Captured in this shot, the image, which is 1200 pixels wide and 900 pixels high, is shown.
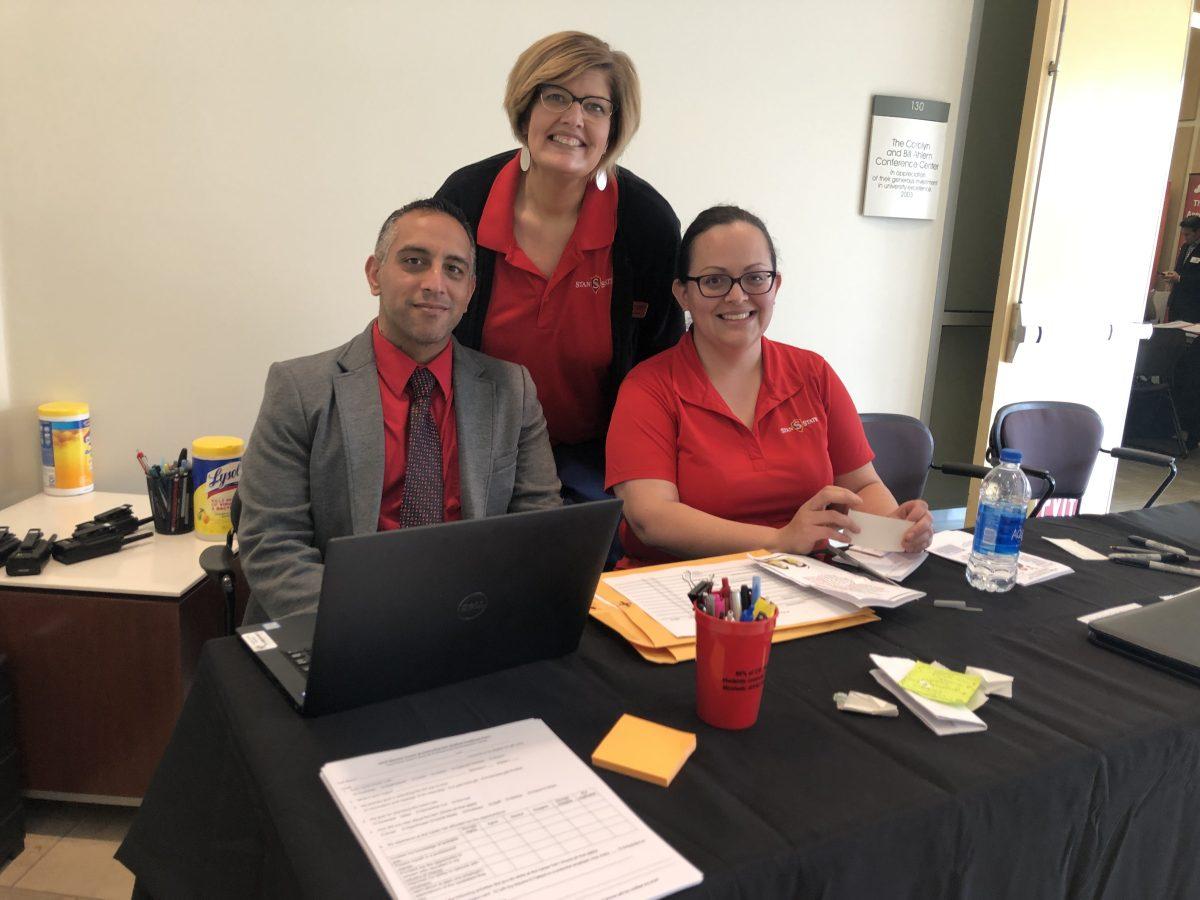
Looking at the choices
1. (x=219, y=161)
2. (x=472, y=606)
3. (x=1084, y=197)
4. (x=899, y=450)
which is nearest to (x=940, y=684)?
(x=472, y=606)

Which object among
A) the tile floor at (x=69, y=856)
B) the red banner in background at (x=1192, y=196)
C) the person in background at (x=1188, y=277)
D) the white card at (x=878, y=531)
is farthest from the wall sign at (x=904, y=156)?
the red banner in background at (x=1192, y=196)

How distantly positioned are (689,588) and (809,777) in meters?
0.47

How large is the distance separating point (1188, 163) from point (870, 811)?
27.8 feet

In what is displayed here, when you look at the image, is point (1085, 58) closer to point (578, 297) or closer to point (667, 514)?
point (578, 297)

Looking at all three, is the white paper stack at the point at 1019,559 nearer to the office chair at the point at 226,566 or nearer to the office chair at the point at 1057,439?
the office chair at the point at 1057,439

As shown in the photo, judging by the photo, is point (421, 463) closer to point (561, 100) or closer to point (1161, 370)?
point (561, 100)

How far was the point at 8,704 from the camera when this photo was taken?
6.14 ft

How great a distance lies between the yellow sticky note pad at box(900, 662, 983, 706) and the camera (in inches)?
41.5

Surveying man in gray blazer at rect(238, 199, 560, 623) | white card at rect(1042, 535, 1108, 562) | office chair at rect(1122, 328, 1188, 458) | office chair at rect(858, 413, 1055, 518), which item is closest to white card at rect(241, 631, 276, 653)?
man in gray blazer at rect(238, 199, 560, 623)

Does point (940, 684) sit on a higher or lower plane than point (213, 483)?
higher

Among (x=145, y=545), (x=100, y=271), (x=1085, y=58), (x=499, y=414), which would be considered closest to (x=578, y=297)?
(x=499, y=414)

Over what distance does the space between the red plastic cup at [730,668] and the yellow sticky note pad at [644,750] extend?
5cm

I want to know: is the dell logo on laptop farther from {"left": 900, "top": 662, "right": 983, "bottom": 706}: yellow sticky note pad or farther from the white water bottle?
Result: the white water bottle

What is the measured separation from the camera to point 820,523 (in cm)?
150
